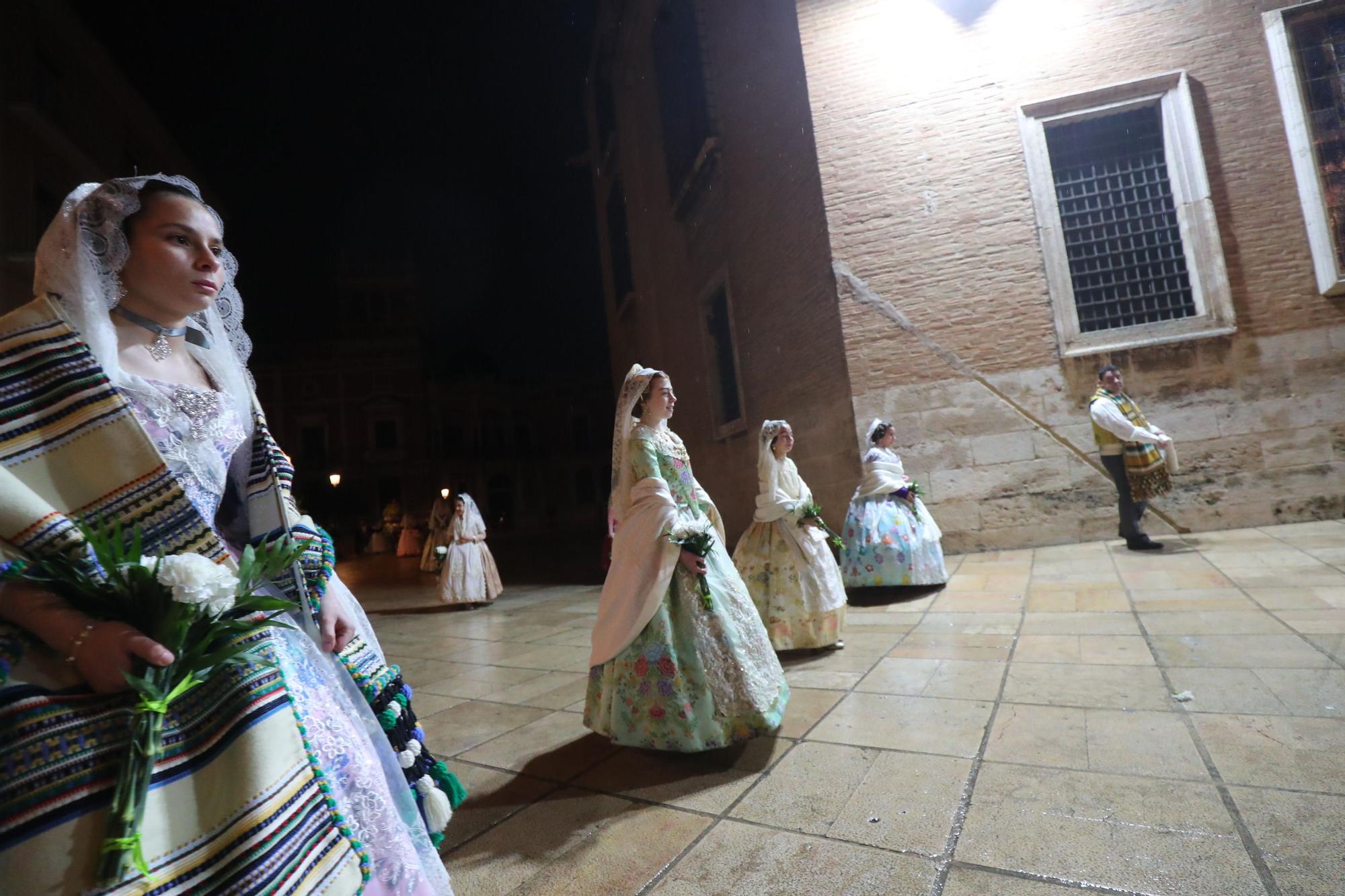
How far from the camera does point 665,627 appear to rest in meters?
3.06

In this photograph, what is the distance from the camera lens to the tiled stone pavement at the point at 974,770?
2031 millimetres

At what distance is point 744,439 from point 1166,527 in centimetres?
628

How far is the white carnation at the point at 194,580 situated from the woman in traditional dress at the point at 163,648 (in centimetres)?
10

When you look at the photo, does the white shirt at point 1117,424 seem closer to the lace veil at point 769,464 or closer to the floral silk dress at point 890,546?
the floral silk dress at point 890,546

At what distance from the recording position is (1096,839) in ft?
6.88

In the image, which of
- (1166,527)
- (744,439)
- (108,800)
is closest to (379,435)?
(744,439)

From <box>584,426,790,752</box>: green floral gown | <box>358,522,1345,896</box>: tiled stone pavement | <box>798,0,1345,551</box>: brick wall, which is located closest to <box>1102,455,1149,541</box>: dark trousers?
<box>798,0,1345,551</box>: brick wall

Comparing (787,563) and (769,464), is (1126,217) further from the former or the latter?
(787,563)

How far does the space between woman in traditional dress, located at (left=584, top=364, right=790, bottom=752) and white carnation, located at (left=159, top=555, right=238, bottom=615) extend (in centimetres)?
196

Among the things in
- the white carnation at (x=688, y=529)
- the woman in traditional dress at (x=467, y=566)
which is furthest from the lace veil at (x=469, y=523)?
the white carnation at (x=688, y=529)

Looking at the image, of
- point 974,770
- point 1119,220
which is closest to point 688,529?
point 974,770

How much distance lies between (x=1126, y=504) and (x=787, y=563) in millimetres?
4865

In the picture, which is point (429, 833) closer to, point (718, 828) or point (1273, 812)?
point (718, 828)

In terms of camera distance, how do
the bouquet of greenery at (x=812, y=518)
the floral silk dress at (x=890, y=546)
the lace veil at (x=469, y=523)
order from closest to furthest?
the bouquet of greenery at (x=812, y=518)
the floral silk dress at (x=890, y=546)
the lace veil at (x=469, y=523)
